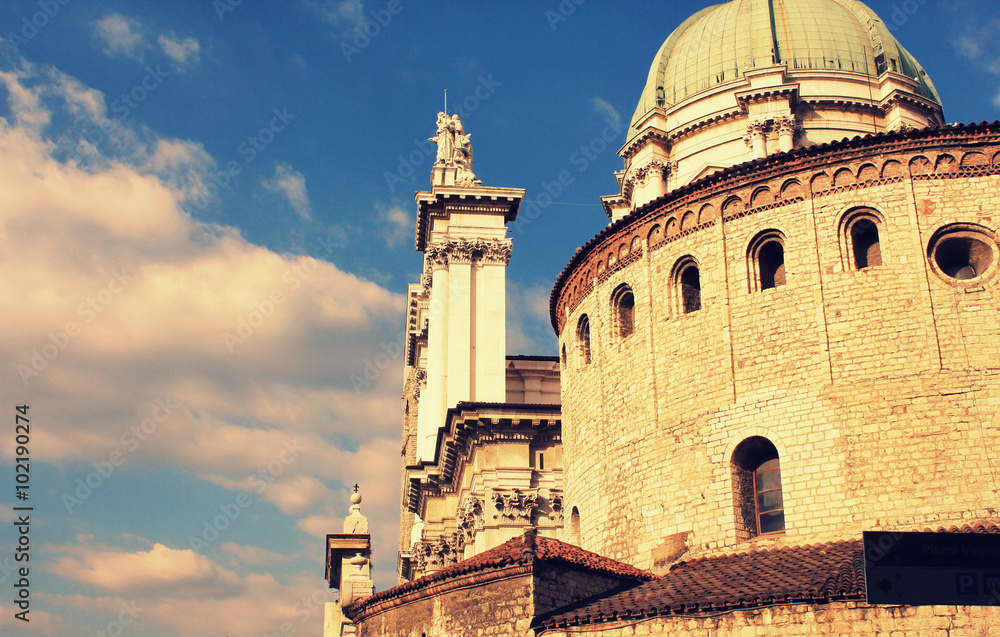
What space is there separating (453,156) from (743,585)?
94.7ft

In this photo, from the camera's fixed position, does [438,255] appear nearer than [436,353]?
No

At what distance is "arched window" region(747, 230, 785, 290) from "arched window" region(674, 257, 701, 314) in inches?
55.5

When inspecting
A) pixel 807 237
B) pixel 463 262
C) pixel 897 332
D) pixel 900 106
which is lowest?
pixel 897 332

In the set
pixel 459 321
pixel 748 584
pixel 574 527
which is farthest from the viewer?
pixel 459 321

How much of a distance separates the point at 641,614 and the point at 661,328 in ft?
23.6

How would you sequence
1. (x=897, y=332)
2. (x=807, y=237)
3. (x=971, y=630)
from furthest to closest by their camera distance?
(x=807, y=237), (x=897, y=332), (x=971, y=630)

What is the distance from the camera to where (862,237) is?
21.2 m

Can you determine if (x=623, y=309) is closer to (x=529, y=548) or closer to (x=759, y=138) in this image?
(x=529, y=548)

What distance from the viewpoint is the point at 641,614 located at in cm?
1788

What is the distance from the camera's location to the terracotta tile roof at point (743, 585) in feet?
54.5

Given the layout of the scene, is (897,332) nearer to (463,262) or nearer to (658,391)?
(658,391)

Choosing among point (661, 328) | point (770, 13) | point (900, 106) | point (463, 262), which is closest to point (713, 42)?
point (770, 13)

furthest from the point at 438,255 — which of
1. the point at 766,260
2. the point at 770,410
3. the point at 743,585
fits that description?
the point at 743,585

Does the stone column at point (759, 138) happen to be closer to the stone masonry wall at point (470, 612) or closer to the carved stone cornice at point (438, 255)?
the carved stone cornice at point (438, 255)
